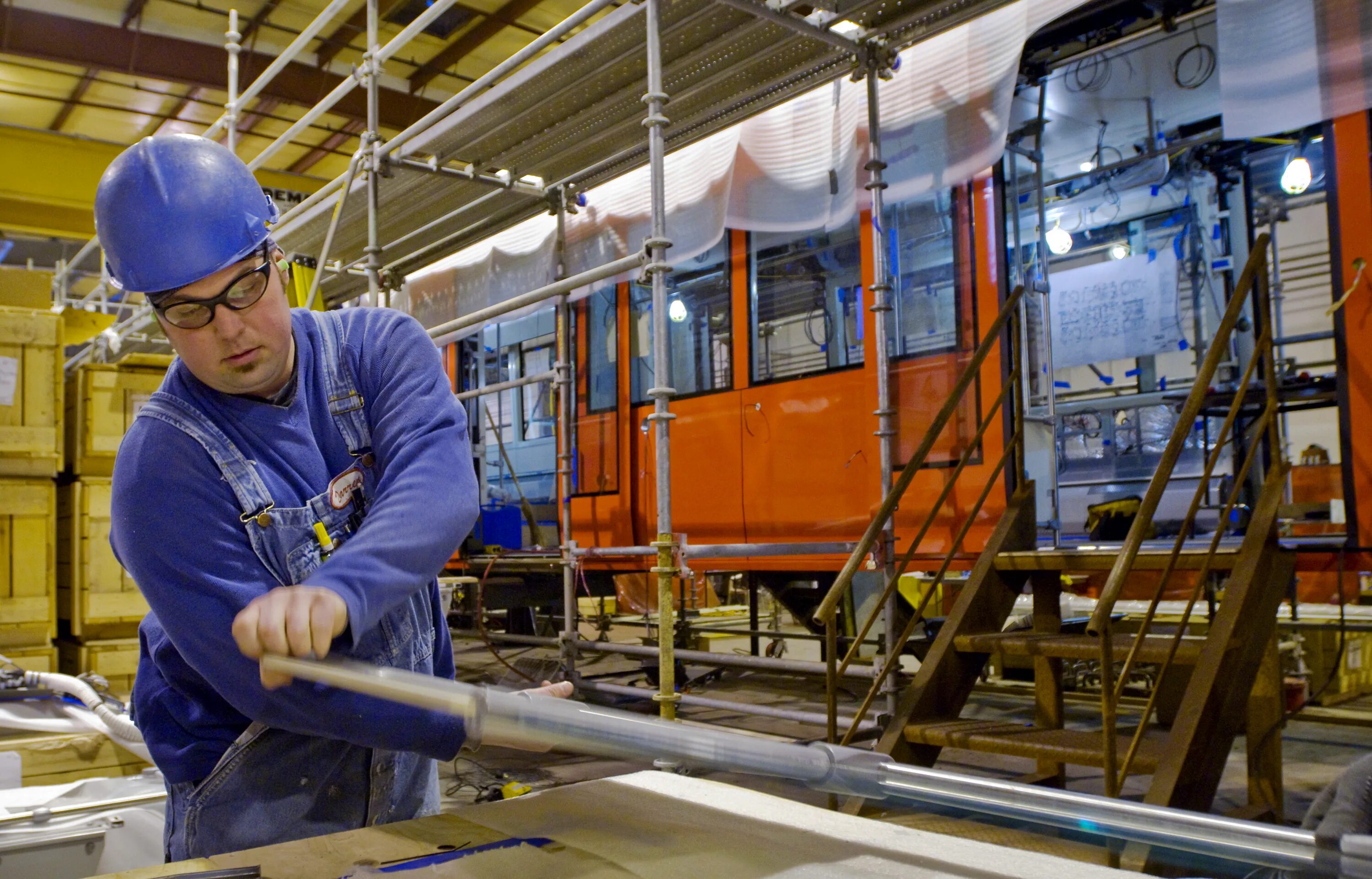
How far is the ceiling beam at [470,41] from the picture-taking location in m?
10.2

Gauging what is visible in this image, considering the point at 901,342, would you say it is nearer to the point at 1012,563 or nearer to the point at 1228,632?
the point at 1012,563

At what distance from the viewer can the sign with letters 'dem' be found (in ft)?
28.8

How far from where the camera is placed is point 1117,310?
29.5 feet

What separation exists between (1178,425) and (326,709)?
3.46 m

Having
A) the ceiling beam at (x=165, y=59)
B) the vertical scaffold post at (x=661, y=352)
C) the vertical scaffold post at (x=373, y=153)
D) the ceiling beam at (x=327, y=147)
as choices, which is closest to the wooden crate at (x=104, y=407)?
the vertical scaffold post at (x=373, y=153)

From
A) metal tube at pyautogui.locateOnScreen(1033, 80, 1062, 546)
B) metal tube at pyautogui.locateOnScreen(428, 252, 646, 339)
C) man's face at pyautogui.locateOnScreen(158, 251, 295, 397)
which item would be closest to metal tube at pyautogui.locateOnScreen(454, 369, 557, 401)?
metal tube at pyautogui.locateOnScreen(428, 252, 646, 339)

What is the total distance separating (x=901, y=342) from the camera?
18.7 feet

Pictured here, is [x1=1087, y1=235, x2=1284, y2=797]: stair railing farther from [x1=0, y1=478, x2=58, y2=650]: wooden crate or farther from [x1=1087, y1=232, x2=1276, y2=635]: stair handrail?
[x1=0, y1=478, x2=58, y2=650]: wooden crate

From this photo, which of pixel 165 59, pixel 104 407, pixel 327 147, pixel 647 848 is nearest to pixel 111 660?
pixel 104 407

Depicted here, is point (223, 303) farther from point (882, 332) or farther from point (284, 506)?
point (882, 332)

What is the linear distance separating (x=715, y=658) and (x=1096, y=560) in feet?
8.49

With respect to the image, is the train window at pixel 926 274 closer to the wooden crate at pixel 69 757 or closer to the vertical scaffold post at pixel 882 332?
the vertical scaffold post at pixel 882 332

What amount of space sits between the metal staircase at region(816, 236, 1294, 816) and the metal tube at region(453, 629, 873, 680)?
1.72 feet

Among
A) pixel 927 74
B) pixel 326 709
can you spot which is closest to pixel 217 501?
pixel 326 709
